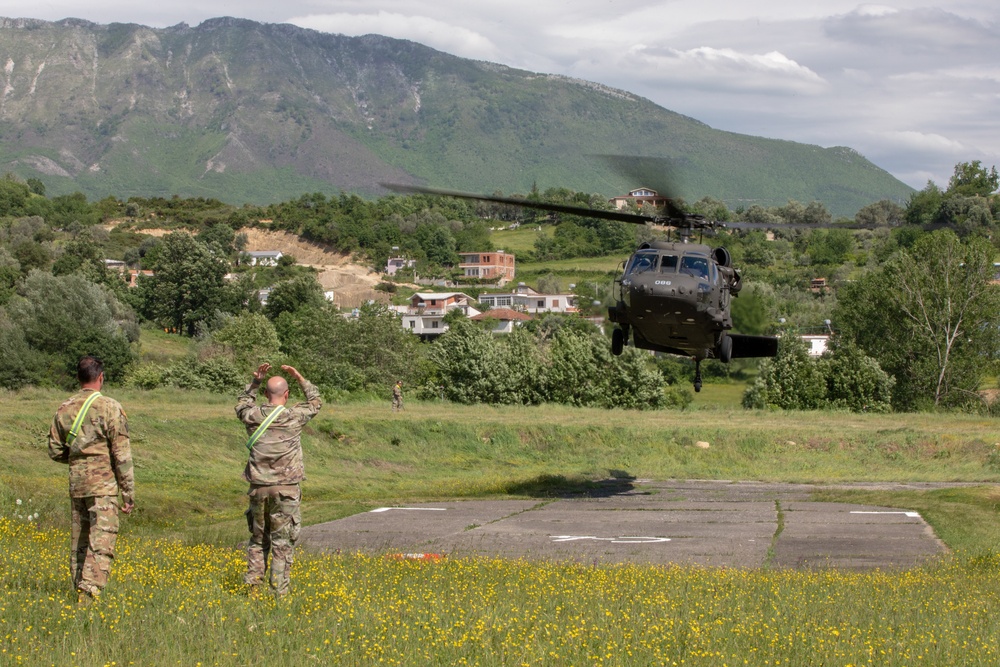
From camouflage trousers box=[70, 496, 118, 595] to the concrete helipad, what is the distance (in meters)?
7.66

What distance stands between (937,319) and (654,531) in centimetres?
6026

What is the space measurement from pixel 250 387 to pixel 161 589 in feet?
7.91

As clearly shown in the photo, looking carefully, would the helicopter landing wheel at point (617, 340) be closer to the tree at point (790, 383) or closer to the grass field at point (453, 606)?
the grass field at point (453, 606)

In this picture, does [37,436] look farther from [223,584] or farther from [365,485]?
[223,584]

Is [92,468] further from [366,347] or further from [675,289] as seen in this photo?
[366,347]

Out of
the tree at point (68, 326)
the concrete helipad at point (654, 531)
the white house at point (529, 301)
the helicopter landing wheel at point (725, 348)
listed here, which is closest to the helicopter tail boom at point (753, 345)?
the helicopter landing wheel at point (725, 348)

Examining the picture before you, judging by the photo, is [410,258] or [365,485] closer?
[365,485]

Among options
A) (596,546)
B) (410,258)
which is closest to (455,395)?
(596,546)

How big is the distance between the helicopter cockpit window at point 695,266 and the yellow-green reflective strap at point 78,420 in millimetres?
17173

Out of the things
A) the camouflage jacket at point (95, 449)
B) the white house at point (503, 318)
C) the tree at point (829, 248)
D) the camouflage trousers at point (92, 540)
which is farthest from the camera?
the tree at point (829, 248)

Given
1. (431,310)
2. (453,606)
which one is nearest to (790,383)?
(453,606)

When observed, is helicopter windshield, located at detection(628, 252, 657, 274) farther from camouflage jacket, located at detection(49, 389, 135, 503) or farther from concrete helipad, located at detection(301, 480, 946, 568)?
camouflage jacket, located at detection(49, 389, 135, 503)

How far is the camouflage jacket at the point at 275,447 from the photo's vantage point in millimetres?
11547

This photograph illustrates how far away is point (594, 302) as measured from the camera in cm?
2955
